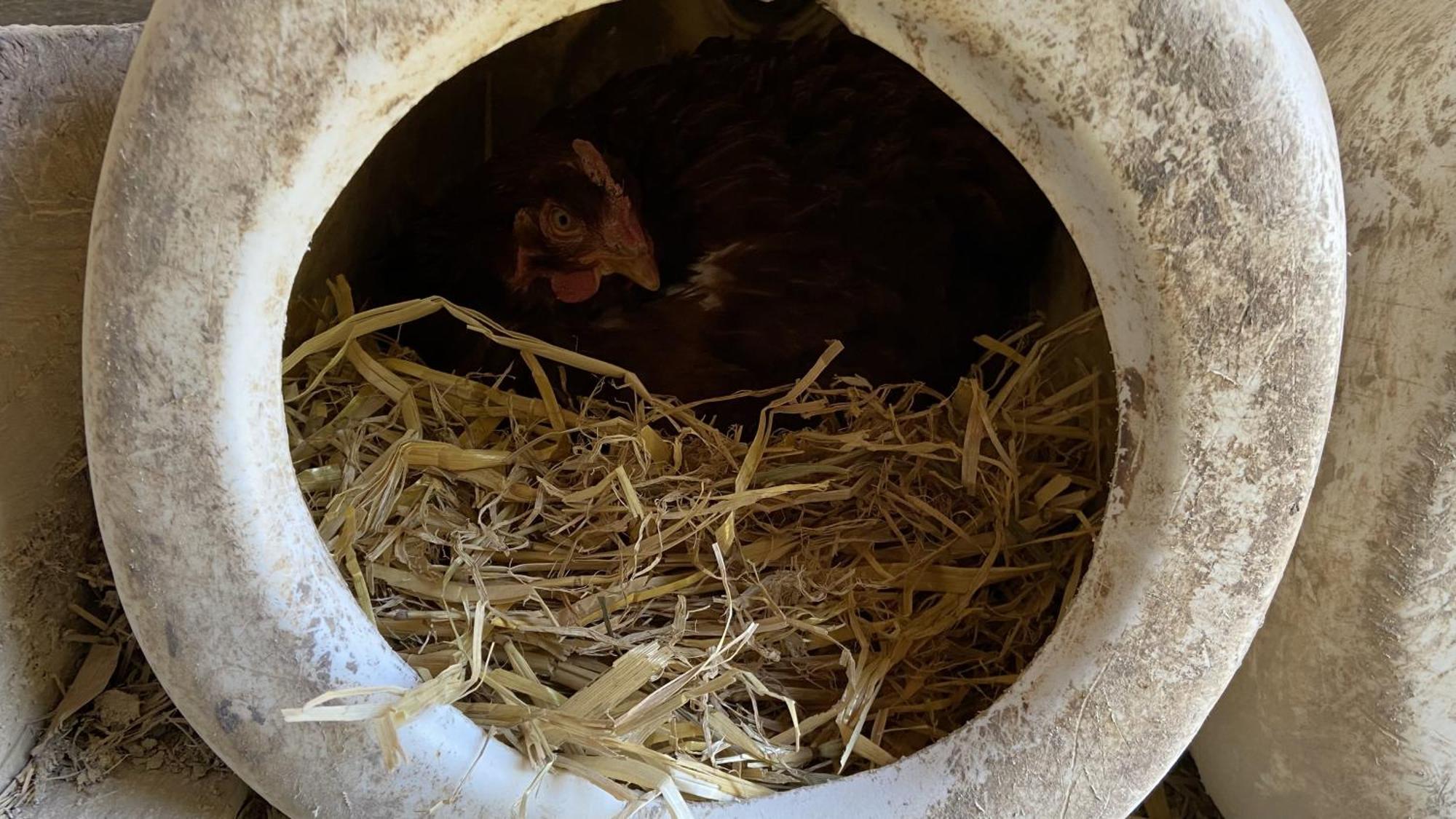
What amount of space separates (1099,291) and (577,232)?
0.75 m

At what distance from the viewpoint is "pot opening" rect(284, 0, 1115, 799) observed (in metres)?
0.97

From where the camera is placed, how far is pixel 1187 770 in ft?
3.83

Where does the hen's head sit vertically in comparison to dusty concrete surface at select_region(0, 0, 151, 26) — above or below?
below

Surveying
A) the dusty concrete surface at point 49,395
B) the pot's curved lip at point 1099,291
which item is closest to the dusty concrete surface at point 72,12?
the dusty concrete surface at point 49,395

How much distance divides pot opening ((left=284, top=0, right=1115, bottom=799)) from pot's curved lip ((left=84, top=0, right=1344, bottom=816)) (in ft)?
0.42

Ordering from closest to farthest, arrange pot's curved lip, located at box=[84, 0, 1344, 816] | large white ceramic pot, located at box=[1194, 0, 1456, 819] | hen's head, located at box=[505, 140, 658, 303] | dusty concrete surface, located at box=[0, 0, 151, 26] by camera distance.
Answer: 1. pot's curved lip, located at box=[84, 0, 1344, 816]
2. large white ceramic pot, located at box=[1194, 0, 1456, 819]
3. dusty concrete surface, located at box=[0, 0, 151, 26]
4. hen's head, located at box=[505, 140, 658, 303]

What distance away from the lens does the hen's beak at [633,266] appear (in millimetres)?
1288

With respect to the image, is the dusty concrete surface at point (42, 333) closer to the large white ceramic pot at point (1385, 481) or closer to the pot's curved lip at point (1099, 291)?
the pot's curved lip at point (1099, 291)

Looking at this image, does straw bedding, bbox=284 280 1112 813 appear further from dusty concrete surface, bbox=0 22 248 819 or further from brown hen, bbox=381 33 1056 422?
dusty concrete surface, bbox=0 22 248 819

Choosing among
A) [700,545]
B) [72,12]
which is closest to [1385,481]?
[700,545]

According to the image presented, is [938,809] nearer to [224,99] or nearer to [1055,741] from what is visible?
[1055,741]

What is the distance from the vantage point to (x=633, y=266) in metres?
1.29

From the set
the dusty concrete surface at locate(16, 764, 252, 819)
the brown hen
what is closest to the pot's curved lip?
the dusty concrete surface at locate(16, 764, 252, 819)

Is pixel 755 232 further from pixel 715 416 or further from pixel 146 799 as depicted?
pixel 146 799
